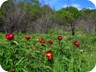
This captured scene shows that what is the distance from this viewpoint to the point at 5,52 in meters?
2.12

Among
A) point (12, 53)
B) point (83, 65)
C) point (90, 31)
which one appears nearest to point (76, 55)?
point (83, 65)

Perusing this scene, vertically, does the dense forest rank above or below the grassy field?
above

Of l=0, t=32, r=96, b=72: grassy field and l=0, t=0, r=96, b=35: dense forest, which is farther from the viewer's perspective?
l=0, t=0, r=96, b=35: dense forest

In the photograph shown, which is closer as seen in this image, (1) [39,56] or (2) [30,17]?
(1) [39,56]

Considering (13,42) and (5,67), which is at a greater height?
(13,42)

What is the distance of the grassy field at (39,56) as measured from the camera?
2.12 m

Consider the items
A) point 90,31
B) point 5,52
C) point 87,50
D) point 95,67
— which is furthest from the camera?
point 90,31

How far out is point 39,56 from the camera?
2.21 metres

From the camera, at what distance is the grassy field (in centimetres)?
212

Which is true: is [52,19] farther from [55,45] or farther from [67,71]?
[67,71]

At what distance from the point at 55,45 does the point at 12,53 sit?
402 mm

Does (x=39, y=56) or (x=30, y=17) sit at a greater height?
(x=30, y=17)

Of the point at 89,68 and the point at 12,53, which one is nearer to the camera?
the point at 12,53

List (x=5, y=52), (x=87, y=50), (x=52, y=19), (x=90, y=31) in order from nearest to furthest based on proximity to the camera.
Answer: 1. (x=5, y=52)
2. (x=87, y=50)
3. (x=52, y=19)
4. (x=90, y=31)
